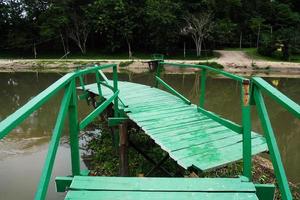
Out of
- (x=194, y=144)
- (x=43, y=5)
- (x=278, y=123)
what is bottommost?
(x=278, y=123)

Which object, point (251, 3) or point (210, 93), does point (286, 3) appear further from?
point (210, 93)

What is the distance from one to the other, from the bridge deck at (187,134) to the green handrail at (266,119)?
998 millimetres

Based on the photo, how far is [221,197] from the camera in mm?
2064

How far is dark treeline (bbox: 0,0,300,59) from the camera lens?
79.2 ft

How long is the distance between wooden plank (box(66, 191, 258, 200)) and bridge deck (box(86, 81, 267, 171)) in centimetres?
83

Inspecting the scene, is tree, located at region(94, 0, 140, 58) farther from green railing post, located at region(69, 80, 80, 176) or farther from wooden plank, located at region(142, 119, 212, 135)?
green railing post, located at region(69, 80, 80, 176)

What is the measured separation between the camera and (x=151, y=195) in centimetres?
206

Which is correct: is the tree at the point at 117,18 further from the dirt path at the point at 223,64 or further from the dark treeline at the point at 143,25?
the dirt path at the point at 223,64

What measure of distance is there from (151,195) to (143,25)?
81.2ft

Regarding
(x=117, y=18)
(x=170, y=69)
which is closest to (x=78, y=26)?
(x=117, y=18)

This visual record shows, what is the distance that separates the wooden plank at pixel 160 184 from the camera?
214cm

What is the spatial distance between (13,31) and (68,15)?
5391mm

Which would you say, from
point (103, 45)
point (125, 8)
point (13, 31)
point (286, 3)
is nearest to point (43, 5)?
point (13, 31)

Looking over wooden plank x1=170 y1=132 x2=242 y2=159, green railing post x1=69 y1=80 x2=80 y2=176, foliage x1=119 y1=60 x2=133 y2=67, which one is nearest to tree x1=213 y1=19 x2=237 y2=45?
foliage x1=119 y1=60 x2=133 y2=67
